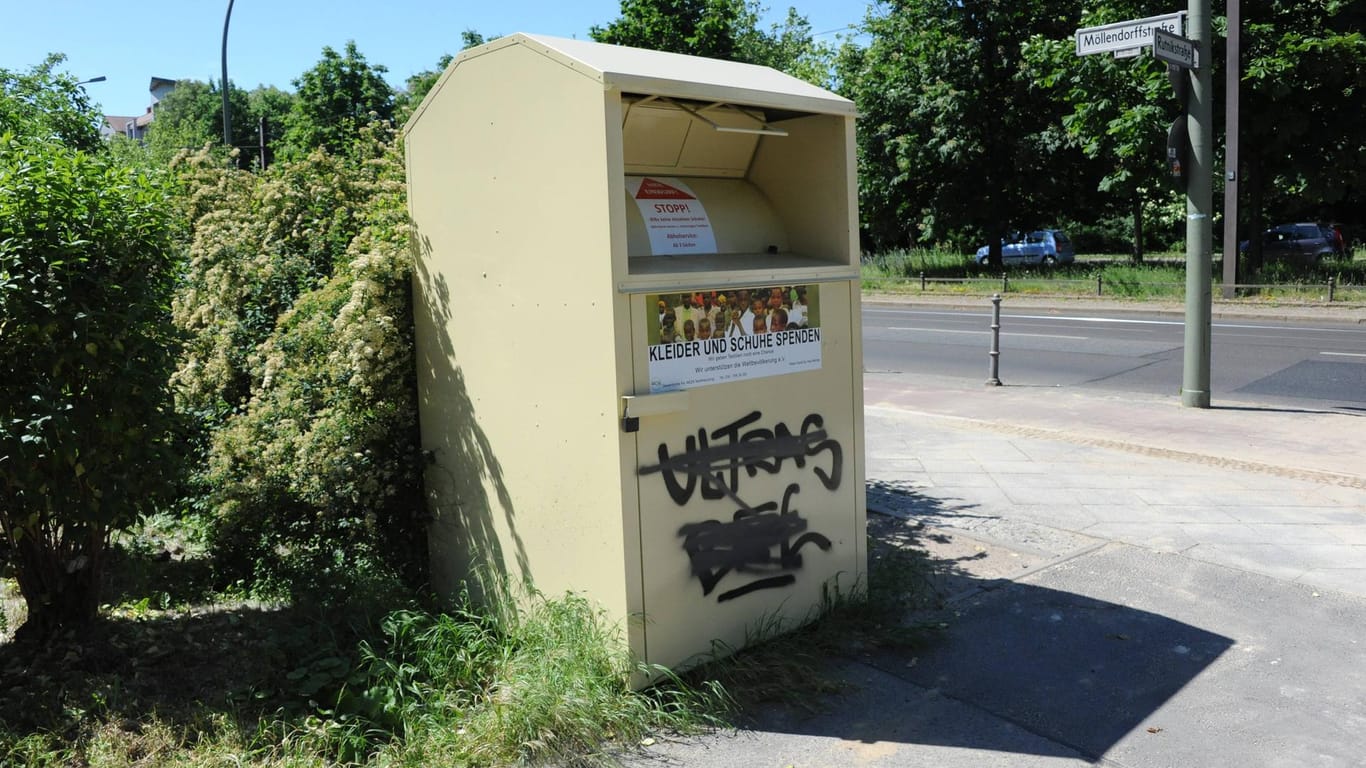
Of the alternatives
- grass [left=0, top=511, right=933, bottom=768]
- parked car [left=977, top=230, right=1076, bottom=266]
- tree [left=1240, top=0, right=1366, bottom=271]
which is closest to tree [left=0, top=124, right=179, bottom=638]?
grass [left=0, top=511, right=933, bottom=768]

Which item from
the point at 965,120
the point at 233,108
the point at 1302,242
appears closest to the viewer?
the point at 1302,242

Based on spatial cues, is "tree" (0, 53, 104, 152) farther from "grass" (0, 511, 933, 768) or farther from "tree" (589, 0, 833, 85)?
"tree" (589, 0, 833, 85)

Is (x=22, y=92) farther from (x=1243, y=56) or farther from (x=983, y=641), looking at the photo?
(x=1243, y=56)

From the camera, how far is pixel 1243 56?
22547 millimetres

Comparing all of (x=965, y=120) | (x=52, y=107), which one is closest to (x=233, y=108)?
(x=965, y=120)

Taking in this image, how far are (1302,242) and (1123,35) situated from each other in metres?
24.1

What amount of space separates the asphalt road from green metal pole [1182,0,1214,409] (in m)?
1.18

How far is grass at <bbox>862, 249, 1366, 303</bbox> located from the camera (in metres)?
21.6

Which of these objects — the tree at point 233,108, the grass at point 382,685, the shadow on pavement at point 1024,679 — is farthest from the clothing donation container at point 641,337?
the tree at point 233,108

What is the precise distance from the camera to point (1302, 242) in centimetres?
2911

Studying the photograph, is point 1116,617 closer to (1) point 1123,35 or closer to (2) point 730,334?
(2) point 730,334

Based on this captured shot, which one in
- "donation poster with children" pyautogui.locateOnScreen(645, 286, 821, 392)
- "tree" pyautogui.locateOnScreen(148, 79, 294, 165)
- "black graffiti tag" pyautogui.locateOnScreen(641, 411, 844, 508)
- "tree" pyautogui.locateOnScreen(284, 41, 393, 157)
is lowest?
"black graffiti tag" pyautogui.locateOnScreen(641, 411, 844, 508)

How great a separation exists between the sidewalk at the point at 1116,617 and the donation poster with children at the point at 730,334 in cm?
125

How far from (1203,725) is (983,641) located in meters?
0.95
